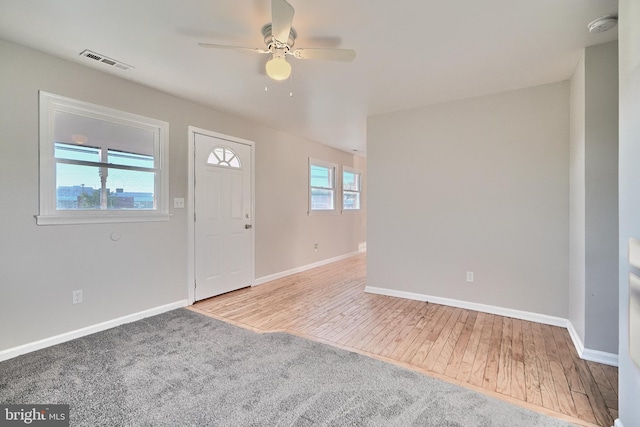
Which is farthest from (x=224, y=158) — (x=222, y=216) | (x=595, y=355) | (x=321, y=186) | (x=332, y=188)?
A: (x=595, y=355)

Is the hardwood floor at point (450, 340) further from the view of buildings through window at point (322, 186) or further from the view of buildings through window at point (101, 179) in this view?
the view of buildings through window at point (322, 186)

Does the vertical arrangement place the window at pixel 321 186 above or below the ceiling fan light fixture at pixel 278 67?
below

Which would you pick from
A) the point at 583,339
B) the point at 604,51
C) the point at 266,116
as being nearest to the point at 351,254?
the point at 266,116

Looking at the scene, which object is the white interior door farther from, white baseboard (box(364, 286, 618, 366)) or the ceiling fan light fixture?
the ceiling fan light fixture

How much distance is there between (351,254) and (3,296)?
220 inches

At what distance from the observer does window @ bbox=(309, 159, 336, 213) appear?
5649 millimetres

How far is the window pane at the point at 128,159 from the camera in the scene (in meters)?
2.84

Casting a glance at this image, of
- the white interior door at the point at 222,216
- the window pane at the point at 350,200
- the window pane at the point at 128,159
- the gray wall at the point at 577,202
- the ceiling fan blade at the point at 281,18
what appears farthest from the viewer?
the window pane at the point at 350,200

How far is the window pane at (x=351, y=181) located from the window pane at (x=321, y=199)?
1.86 feet

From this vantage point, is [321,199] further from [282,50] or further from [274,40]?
[274,40]

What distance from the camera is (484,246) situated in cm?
327

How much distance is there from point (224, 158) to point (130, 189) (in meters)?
1.25

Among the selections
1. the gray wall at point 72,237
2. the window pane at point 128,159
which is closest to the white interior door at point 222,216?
the gray wall at point 72,237

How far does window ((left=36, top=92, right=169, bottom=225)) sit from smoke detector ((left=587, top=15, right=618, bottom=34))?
385 cm
